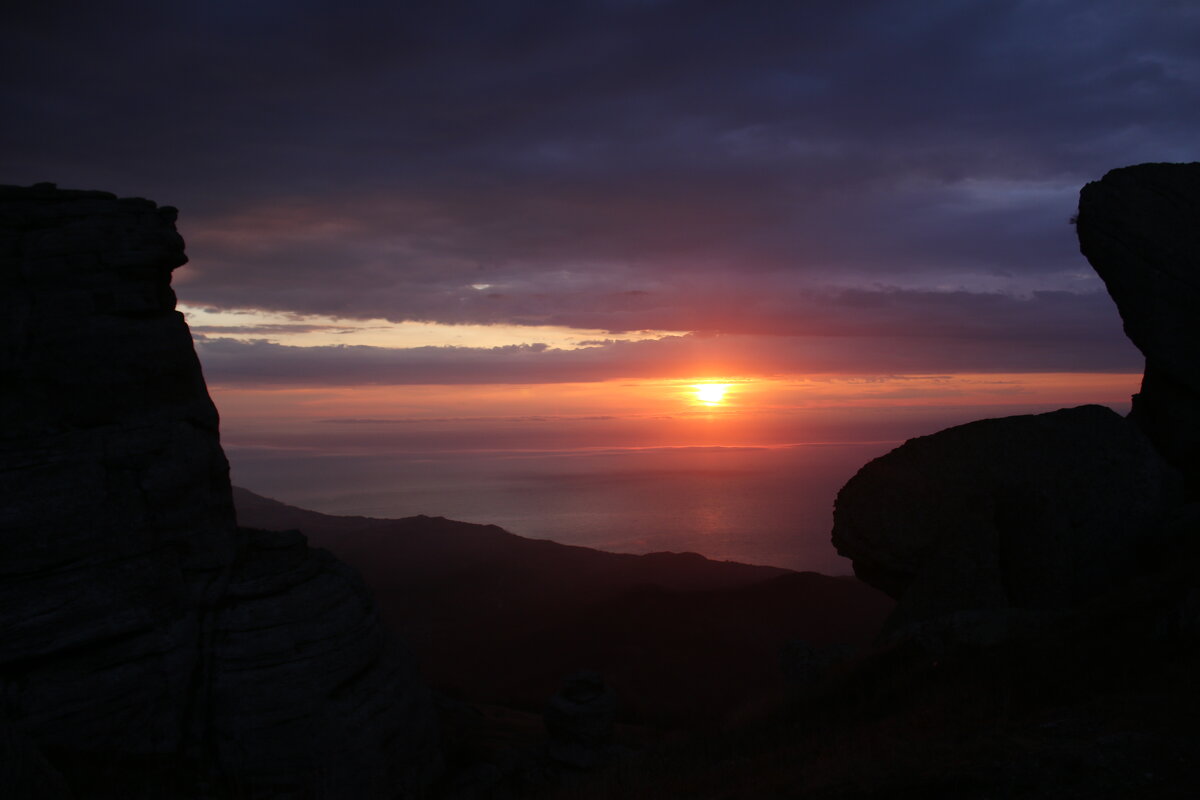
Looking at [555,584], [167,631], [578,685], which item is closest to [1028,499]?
[578,685]

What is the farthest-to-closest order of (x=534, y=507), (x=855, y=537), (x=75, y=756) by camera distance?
(x=534, y=507), (x=855, y=537), (x=75, y=756)

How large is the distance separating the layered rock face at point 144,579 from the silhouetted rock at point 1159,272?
861 inches

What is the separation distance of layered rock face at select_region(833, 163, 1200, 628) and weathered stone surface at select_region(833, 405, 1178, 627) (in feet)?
0.09

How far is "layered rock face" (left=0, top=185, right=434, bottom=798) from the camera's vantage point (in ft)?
48.8

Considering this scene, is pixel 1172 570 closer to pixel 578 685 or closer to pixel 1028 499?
pixel 1028 499

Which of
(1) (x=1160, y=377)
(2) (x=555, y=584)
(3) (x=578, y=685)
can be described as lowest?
(2) (x=555, y=584)

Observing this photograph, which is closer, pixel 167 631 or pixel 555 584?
pixel 167 631

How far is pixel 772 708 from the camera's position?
12.8 m

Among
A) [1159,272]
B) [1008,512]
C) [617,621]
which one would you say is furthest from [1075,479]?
[617,621]

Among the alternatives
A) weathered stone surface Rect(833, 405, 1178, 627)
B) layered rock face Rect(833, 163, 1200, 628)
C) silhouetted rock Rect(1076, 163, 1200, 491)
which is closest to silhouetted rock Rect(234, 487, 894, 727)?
weathered stone surface Rect(833, 405, 1178, 627)

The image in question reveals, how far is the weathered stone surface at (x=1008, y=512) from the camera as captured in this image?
15039 mm

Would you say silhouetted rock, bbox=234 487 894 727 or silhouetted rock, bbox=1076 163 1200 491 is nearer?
silhouetted rock, bbox=1076 163 1200 491

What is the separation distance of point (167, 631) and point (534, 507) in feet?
609

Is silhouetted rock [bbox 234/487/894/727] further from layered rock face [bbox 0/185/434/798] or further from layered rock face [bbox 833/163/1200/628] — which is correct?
layered rock face [bbox 0/185/434/798]
